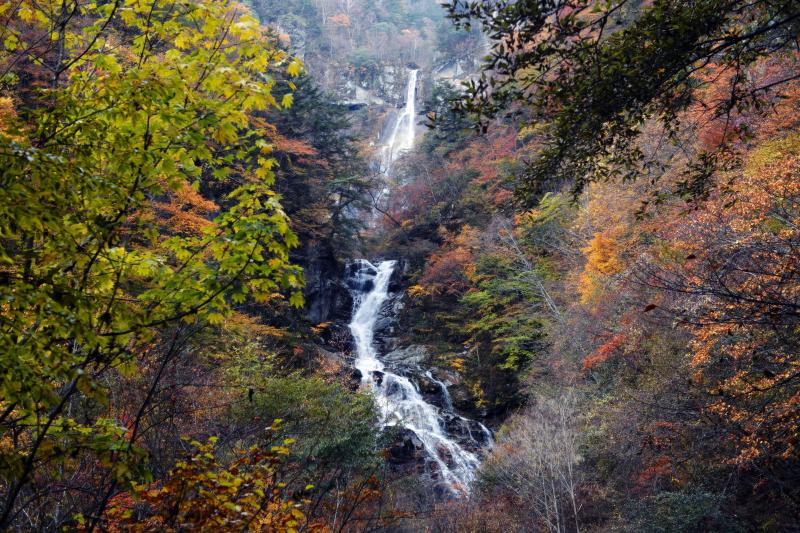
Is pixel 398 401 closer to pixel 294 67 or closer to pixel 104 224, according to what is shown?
pixel 294 67

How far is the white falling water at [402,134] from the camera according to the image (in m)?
43.4

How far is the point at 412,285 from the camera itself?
26391 millimetres

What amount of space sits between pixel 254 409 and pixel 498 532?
5.99 m

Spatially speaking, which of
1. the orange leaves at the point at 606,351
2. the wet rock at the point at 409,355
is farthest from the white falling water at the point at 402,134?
the orange leaves at the point at 606,351

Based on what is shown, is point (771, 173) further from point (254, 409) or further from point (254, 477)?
point (254, 409)

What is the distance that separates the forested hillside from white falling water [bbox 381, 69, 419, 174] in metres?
11.4

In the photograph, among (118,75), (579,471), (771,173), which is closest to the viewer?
(118,75)

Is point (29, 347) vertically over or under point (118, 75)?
under

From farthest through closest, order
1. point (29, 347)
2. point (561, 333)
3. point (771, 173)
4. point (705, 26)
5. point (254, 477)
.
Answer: point (561, 333) → point (771, 173) → point (254, 477) → point (705, 26) → point (29, 347)

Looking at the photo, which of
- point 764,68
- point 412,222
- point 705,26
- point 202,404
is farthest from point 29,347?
point 412,222

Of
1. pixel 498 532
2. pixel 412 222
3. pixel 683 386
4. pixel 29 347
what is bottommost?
Answer: pixel 498 532

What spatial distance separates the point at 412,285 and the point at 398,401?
964cm

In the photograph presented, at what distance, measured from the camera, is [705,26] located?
356 cm

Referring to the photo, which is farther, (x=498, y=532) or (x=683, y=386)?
(x=498, y=532)
